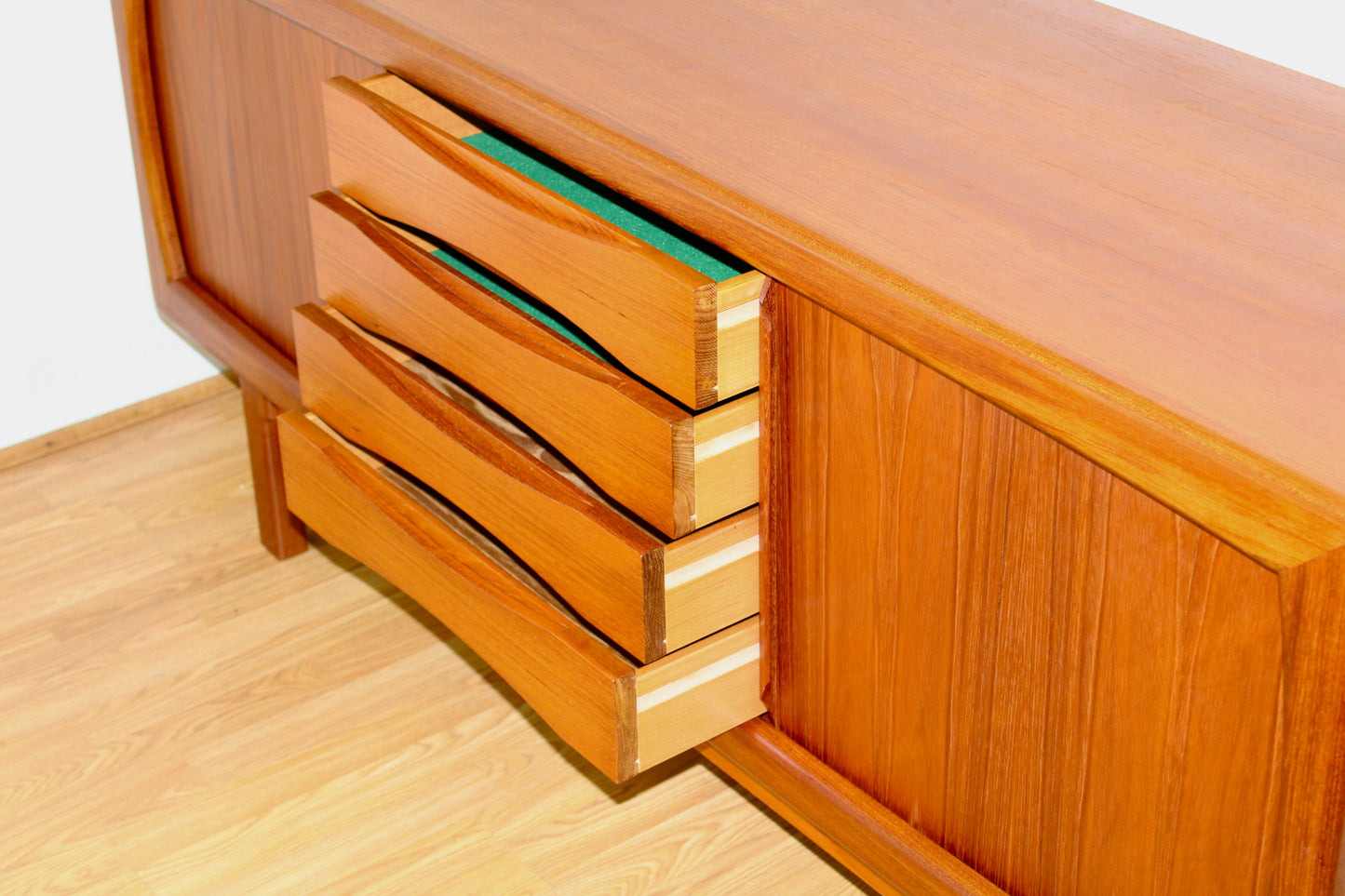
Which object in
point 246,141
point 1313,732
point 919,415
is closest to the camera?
point 1313,732

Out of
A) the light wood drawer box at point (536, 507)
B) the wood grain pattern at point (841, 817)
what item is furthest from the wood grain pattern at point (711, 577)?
the wood grain pattern at point (841, 817)

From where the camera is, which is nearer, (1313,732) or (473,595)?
(1313,732)

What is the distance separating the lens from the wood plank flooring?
125 cm

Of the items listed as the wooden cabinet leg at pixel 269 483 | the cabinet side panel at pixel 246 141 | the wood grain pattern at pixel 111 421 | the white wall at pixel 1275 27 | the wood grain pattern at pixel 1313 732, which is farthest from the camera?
the wood grain pattern at pixel 111 421

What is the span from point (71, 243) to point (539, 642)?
1016 mm

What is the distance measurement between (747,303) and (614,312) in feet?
0.29

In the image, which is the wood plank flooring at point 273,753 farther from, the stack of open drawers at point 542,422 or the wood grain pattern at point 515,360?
the wood grain pattern at point 515,360

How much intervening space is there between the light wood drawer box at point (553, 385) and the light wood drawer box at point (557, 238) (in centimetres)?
2

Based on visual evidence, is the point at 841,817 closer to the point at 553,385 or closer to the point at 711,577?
the point at 711,577

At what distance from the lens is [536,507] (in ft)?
3.07

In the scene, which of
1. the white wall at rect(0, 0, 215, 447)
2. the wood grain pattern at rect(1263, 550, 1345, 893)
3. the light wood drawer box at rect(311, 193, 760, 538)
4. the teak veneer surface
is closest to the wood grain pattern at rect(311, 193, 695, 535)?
the light wood drawer box at rect(311, 193, 760, 538)

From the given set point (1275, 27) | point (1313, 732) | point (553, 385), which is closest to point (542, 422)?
point (553, 385)

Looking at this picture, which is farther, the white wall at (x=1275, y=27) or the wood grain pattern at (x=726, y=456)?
the white wall at (x=1275, y=27)

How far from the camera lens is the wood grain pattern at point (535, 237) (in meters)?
0.83
